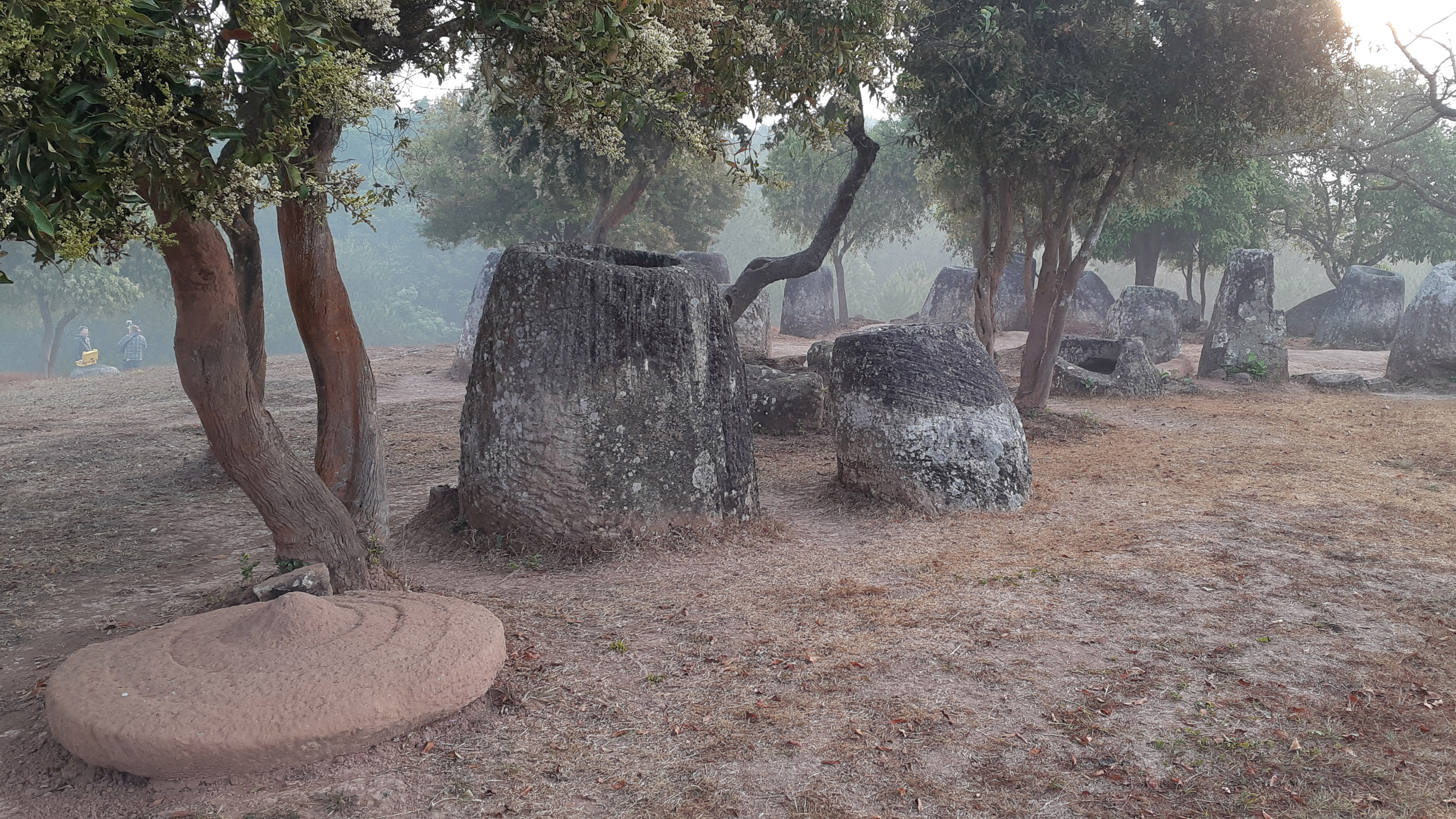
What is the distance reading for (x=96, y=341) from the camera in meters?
50.3

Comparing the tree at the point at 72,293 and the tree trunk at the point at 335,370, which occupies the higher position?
the tree at the point at 72,293

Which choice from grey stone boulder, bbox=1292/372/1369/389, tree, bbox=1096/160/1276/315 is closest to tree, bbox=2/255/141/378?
tree, bbox=1096/160/1276/315

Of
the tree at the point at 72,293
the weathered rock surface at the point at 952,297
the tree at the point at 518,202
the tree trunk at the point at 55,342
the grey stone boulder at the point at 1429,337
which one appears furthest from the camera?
the tree trunk at the point at 55,342

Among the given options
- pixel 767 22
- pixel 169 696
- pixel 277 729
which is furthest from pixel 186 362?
pixel 767 22

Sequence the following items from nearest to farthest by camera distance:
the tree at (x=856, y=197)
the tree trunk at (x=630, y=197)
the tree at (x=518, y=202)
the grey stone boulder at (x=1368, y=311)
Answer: the tree trunk at (x=630, y=197)
the tree at (x=518, y=202)
the grey stone boulder at (x=1368, y=311)
the tree at (x=856, y=197)

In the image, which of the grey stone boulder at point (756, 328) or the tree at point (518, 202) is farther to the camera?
the tree at point (518, 202)

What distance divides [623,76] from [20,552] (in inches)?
215

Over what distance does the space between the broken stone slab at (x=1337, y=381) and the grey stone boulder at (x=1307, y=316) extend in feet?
38.7

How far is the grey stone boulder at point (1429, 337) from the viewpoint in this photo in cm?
1580

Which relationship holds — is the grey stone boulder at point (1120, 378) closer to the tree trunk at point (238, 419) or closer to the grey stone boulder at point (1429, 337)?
the grey stone boulder at point (1429, 337)

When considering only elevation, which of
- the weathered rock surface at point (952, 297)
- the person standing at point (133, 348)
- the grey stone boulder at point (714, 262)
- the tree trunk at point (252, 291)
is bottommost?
the person standing at point (133, 348)

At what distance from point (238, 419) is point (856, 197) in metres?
26.7

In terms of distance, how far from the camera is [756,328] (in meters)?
17.5

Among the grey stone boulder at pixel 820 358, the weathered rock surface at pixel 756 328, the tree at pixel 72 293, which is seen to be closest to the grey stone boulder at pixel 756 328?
the weathered rock surface at pixel 756 328
